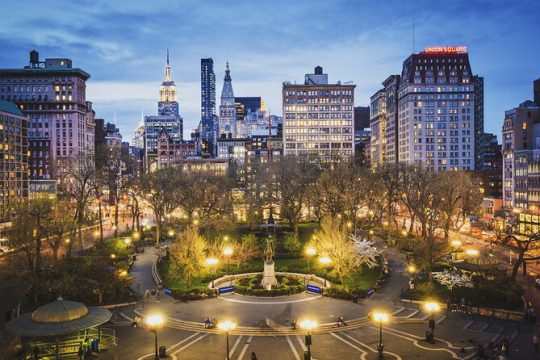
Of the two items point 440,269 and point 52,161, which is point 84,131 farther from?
point 440,269

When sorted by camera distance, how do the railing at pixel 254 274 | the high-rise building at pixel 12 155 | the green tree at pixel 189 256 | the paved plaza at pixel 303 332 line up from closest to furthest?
1. the paved plaza at pixel 303 332
2. the green tree at pixel 189 256
3. the railing at pixel 254 274
4. the high-rise building at pixel 12 155

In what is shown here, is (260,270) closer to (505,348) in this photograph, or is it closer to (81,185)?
(505,348)

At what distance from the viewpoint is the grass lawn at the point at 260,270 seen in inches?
2133

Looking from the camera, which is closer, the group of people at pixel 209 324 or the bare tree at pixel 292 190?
the group of people at pixel 209 324

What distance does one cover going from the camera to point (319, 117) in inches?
7387

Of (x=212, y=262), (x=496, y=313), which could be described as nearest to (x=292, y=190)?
(x=212, y=262)

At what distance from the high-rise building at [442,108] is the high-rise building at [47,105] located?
116100 mm

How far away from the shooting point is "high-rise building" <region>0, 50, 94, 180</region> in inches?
6393

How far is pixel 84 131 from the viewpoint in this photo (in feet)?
576

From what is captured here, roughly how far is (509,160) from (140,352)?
103 metres

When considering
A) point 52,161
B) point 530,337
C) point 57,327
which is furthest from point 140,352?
point 52,161

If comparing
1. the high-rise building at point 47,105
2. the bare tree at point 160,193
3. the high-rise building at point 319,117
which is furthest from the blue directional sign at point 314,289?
Result: the high-rise building at point 319,117

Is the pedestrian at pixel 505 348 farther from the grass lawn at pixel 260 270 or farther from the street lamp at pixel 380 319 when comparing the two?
the grass lawn at pixel 260 270

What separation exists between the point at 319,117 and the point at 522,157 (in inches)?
3584
